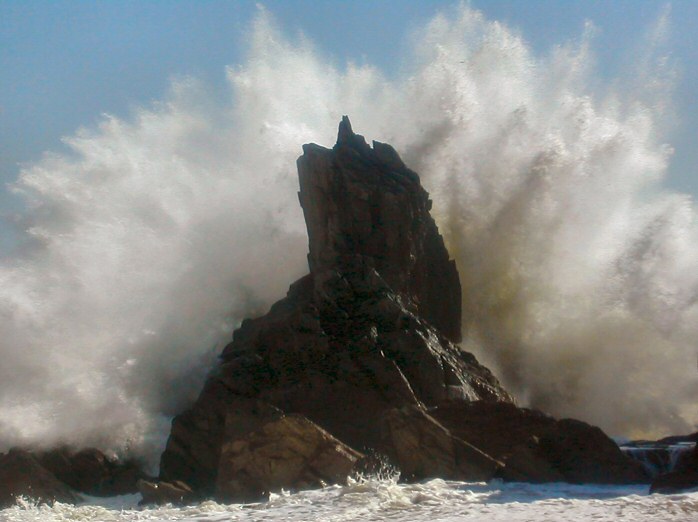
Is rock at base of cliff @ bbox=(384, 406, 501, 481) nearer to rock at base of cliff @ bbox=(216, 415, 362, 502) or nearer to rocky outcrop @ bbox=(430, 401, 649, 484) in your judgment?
rocky outcrop @ bbox=(430, 401, 649, 484)

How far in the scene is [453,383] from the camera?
25734mm

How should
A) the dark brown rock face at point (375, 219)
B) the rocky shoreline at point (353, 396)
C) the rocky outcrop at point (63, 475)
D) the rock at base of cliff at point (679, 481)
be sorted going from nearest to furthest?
1. the rock at base of cliff at point (679, 481)
2. the rocky shoreline at point (353, 396)
3. the rocky outcrop at point (63, 475)
4. the dark brown rock face at point (375, 219)

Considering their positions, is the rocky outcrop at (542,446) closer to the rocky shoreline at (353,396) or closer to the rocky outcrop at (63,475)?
the rocky shoreline at (353,396)

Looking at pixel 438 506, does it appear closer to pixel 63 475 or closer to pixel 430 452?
pixel 430 452

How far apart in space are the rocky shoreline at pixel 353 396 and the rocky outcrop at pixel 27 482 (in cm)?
5

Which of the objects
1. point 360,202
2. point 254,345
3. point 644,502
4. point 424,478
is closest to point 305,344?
point 254,345

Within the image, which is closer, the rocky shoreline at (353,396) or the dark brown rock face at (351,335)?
the rocky shoreline at (353,396)

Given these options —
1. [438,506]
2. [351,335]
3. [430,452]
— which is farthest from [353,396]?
[438,506]

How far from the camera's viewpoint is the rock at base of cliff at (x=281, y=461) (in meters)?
17.6

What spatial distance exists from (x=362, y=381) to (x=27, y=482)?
8633 mm

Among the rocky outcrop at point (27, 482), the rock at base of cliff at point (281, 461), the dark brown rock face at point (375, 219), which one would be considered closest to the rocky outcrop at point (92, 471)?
the rocky outcrop at point (27, 482)

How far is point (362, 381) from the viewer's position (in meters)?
24.5

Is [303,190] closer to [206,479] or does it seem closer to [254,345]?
[254,345]

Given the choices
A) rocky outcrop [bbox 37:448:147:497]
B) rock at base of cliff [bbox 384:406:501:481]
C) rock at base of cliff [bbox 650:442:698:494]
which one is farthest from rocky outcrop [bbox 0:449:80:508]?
rock at base of cliff [bbox 650:442:698:494]
